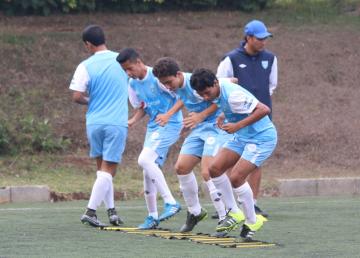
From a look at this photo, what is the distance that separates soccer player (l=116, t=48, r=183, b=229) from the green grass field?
31 cm

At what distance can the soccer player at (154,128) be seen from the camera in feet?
37.0

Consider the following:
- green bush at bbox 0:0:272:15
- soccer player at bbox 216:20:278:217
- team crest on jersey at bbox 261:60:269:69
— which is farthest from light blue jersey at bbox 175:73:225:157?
green bush at bbox 0:0:272:15

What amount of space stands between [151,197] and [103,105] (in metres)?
1.04

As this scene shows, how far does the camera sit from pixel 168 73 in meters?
10.5

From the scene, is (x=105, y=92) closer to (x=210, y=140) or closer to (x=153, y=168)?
(x=153, y=168)

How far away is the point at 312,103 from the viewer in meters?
19.8

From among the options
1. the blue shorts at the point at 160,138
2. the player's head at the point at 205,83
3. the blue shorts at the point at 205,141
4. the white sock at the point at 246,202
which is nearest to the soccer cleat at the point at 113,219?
the blue shorts at the point at 160,138

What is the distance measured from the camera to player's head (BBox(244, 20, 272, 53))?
39.7 feet

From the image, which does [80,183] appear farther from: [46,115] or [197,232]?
[197,232]

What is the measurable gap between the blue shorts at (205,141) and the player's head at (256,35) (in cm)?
150

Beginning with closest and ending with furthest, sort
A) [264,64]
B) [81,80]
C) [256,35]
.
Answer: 1. [81,80]
2. [256,35]
3. [264,64]

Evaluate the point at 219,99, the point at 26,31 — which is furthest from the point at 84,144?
the point at 219,99

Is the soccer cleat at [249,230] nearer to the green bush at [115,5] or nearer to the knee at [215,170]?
the knee at [215,170]

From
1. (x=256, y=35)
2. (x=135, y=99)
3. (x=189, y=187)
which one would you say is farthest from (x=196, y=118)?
(x=256, y=35)
